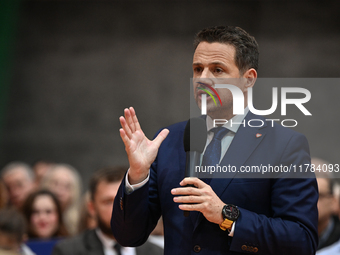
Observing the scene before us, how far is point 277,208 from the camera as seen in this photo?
5.62 feet

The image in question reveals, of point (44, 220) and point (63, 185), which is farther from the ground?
point (63, 185)

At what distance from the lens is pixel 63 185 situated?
5.71 m

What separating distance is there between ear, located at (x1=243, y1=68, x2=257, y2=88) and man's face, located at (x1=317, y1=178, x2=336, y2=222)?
2.11m

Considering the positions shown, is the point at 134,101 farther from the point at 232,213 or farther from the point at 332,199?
the point at 232,213

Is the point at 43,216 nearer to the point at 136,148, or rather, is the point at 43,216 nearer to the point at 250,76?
the point at 136,148

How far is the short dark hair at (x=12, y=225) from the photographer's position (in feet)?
11.6

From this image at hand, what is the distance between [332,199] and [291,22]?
5.00m

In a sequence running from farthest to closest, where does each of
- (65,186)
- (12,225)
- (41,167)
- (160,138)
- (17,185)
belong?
(41,167), (17,185), (65,186), (12,225), (160,138)

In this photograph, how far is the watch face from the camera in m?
1.61

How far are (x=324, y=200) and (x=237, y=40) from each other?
2.46m

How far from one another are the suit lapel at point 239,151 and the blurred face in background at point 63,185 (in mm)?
4094

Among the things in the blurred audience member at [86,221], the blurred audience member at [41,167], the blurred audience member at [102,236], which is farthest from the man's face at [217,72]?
the blurred audience member at [41,167]

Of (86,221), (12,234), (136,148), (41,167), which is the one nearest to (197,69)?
(136,148)

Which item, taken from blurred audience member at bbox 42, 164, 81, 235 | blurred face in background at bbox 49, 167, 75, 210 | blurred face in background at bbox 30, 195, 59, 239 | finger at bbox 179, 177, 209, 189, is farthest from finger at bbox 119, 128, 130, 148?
blurred face in background at bbox 49, 167, 75, 210
